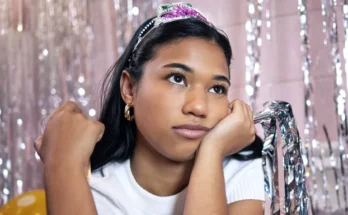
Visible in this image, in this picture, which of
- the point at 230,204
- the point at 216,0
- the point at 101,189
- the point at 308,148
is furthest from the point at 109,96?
the point at 216,0

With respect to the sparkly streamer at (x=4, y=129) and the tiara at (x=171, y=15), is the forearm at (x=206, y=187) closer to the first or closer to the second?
the tiara at (x=171, y=15)

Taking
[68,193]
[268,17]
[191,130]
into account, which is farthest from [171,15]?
[268,17]

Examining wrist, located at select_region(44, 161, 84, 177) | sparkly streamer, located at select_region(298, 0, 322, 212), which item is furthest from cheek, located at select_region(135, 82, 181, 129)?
sparkly streamer, located at select_region(298, 0, 322, 212)

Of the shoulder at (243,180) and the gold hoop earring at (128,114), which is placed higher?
the gold hoop earring at (128,114)

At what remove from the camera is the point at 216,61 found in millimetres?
917

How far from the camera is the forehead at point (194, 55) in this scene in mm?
903

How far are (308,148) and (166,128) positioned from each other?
1.09m

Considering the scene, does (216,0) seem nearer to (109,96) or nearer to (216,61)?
(109,96)

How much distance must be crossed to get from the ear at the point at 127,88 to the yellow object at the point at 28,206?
43 centimetres

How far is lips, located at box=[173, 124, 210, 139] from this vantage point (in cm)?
87

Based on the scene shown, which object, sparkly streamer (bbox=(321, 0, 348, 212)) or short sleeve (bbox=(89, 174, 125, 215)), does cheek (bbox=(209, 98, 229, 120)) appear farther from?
sparkly streamer (bbox=(321, 0, 348, 212))

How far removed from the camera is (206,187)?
859 millimetres

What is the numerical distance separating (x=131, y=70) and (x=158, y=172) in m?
0.16

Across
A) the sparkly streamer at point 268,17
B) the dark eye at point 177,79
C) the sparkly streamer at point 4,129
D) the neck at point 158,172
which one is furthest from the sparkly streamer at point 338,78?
the sparkly streamer at point 4,129
